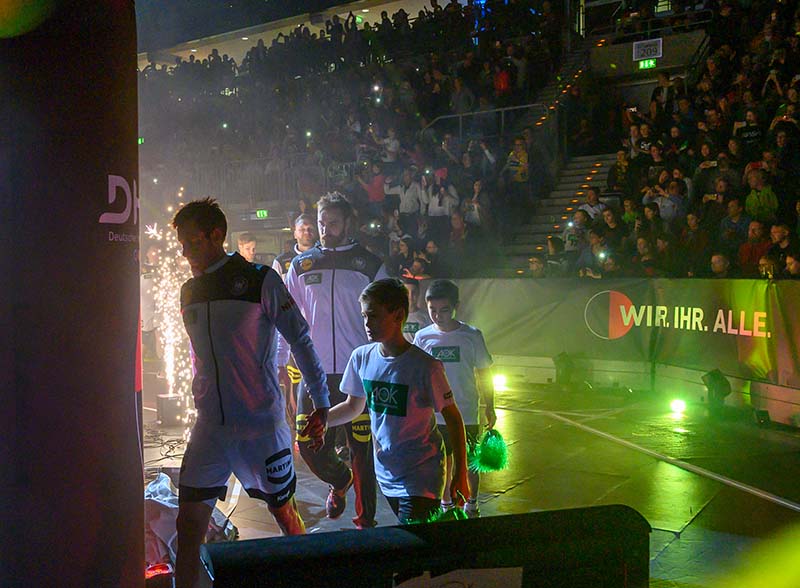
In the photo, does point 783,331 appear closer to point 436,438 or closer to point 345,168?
point 436,438

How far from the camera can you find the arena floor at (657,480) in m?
6.10

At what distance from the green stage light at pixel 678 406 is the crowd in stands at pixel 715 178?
1.90 meters

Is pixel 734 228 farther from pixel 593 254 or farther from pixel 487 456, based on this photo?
pixel 487 456

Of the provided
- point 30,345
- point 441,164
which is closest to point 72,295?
point 30,345

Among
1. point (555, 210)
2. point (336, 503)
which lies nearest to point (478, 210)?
point (555, 210)

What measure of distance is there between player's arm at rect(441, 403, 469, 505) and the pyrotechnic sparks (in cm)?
573

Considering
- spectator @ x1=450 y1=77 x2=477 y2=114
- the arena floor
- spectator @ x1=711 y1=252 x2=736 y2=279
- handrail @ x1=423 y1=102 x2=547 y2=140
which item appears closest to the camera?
the arena floor

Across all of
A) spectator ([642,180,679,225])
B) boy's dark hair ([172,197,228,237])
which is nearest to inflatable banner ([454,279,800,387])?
spectator ([642,180,679,225])

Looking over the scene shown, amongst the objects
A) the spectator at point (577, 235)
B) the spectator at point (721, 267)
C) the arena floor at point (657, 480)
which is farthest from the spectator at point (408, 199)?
the spectator at point (721, 267)

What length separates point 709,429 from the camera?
10469 millimetres

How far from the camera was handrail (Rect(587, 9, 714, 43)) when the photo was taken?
63.7 ft

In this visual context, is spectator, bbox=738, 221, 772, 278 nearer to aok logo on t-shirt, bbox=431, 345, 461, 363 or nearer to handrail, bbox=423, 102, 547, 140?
aok logo on t-shirt, bbox=431, 345, 461, 363

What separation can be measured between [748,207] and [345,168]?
959 cm

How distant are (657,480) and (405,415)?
433 cm
